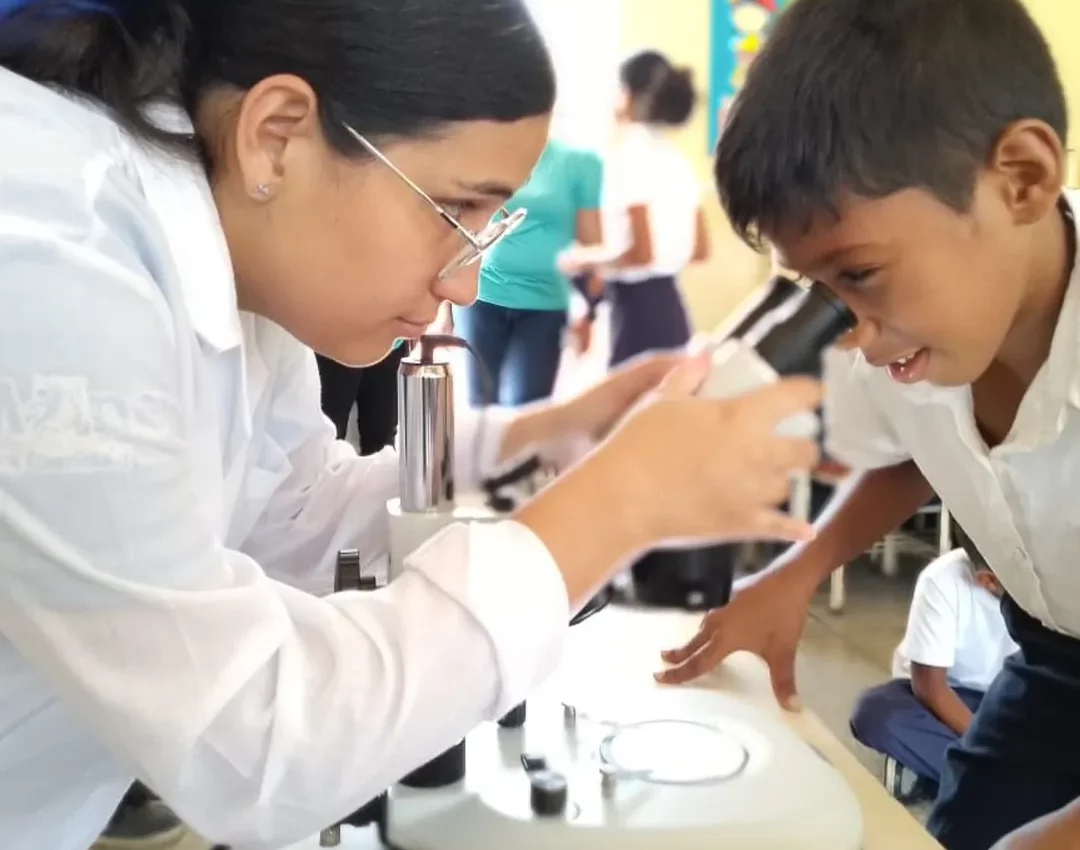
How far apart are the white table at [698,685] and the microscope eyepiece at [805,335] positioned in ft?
1.03

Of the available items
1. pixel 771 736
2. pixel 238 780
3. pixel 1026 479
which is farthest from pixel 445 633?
pixel 1026 479

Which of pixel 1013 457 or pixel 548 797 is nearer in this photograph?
pixel 548 797

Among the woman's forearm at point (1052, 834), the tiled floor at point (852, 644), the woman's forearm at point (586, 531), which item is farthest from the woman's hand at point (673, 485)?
the tiled floor at point (852, 644)

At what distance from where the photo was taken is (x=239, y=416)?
72 centimetres

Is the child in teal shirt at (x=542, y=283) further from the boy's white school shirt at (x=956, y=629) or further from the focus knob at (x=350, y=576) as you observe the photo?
the focus knob at (x=350, y=576)

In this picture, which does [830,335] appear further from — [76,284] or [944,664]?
[944,664]

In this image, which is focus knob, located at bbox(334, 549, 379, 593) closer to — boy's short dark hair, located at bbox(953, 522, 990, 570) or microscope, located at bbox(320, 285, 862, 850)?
microscope, located at bbox(320, 285, 862, 850)

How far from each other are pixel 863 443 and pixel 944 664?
0.97 meters

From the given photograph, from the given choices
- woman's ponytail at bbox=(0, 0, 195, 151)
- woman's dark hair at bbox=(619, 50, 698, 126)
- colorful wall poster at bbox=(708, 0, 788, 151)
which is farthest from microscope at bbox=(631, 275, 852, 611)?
colorful wall poster at bbox=(708, 0, 788, 151)

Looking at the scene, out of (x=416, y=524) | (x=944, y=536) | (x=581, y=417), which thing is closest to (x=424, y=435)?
(x=416, y=524)

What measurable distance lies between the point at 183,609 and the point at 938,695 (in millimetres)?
1742

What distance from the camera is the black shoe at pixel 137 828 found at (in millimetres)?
1577

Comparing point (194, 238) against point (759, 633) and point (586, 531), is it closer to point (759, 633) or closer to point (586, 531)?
point (586, 531)

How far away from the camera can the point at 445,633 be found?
0.58 meters
